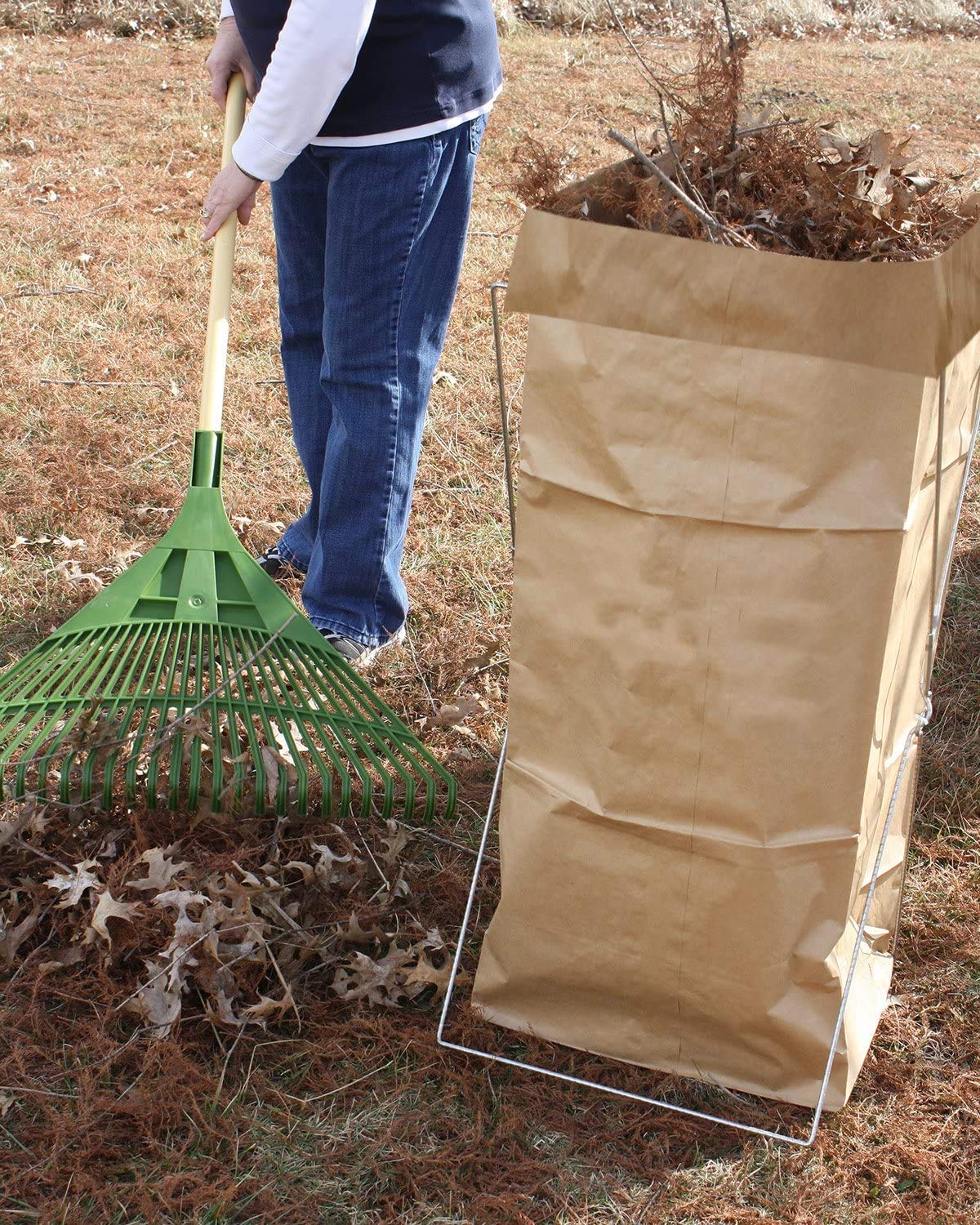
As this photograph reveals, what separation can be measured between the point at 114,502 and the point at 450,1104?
1918 mm

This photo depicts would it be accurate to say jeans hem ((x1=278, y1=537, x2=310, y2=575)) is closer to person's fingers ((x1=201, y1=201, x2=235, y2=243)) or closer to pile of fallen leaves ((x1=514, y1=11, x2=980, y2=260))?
person's fingers ((x1=201, y1=201, x2=235, y2=243))

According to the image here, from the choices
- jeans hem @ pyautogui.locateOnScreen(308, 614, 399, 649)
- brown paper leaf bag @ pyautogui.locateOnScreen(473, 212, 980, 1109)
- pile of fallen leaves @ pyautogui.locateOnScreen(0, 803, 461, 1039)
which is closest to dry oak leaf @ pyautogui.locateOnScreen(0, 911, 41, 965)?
pile of fallen leaves @ pyautogui.locateOnScreen(0, 803, 461, 1039)

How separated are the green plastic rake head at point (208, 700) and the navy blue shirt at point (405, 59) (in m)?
0.27

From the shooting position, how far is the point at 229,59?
2.18 metres

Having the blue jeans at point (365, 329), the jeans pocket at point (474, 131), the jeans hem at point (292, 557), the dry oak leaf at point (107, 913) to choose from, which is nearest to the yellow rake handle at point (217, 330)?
the blue jeans at point (365, 329)

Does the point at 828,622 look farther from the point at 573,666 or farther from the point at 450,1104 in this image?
the point at 450,1104

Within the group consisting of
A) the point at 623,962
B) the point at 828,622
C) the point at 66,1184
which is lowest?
the point at 66,1184

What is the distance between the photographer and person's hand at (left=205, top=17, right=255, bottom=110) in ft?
7.09

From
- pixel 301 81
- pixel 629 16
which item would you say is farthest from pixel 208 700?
pixel 629 16

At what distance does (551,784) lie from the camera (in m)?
1.43

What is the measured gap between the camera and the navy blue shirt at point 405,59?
5.98 ft

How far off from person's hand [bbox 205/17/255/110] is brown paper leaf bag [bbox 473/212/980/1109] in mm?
1254

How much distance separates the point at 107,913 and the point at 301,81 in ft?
4.11

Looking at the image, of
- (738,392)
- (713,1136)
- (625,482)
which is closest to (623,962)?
(713,1136)
